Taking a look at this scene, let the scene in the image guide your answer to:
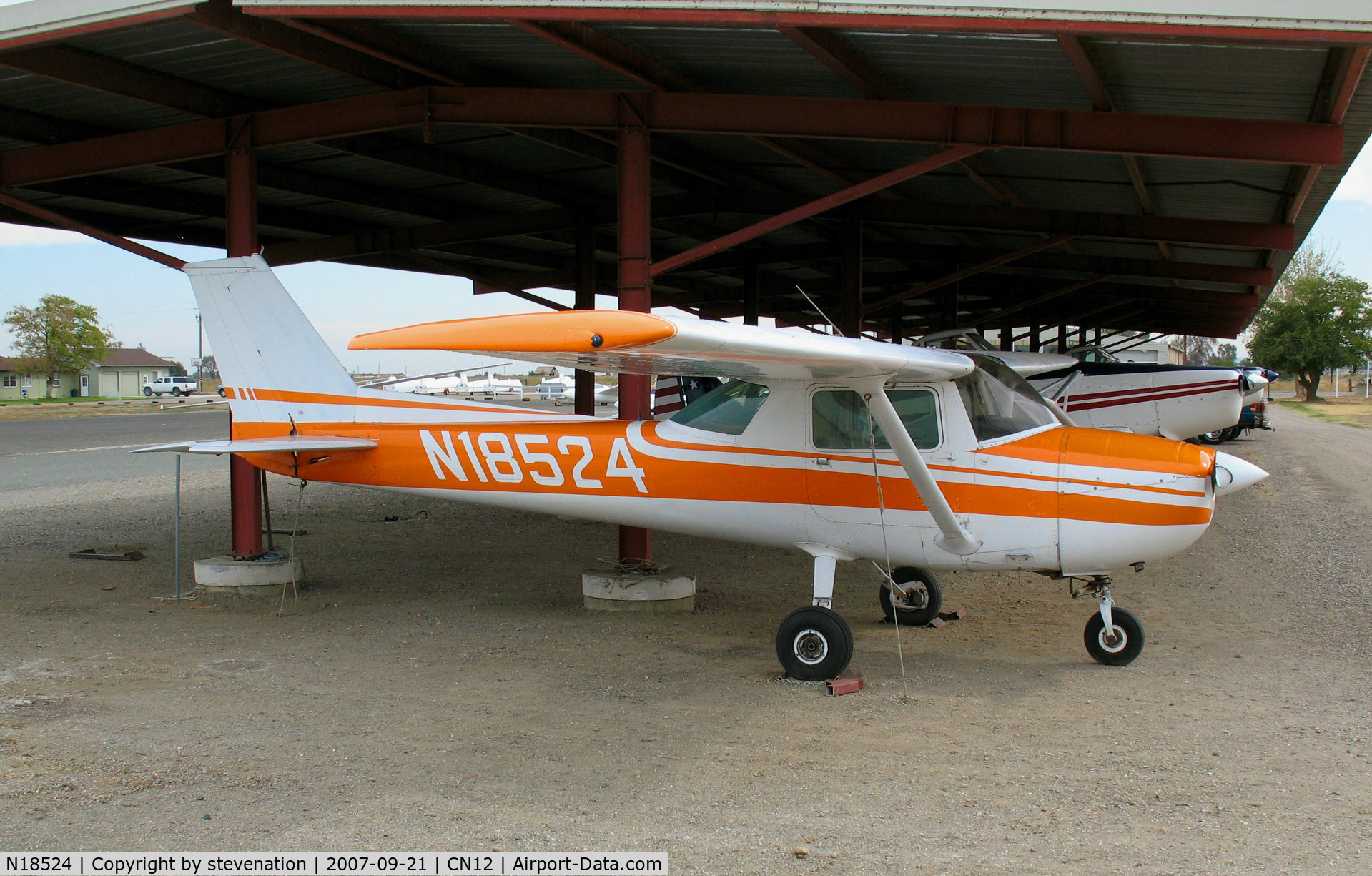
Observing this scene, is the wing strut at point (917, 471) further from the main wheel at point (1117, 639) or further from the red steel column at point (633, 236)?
the red steel column at point (633, 236)

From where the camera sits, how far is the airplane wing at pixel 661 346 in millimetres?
4281

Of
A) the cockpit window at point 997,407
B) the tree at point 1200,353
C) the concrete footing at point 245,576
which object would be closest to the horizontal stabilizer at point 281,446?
the concrete footing at point 245,576

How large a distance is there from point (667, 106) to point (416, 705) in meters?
5.04

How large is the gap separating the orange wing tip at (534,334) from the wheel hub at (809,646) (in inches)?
106

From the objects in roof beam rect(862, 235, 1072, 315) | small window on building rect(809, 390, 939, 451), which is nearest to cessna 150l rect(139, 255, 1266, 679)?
small window on building rect(809, 390, 939, 451)

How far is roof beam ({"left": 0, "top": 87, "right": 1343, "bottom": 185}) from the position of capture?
7.32m

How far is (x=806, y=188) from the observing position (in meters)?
12.9

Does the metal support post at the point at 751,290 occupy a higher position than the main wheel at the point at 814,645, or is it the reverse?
the metal support post at the point at 751,290

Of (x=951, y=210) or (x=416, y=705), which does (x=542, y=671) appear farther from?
(x=951, y=210)

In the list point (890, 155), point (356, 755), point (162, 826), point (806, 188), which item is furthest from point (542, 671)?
point (806, 188)

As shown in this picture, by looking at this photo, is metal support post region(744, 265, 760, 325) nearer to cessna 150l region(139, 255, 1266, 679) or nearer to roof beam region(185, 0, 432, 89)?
roof beam region(185, 0, 432, 89)

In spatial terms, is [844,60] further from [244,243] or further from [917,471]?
[244,243]

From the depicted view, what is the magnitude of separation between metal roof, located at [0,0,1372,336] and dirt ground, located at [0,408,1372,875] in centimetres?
372

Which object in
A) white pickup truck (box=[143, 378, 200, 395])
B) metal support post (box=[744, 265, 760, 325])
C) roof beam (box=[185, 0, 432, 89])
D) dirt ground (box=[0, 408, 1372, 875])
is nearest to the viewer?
dirt ground (box=[0, 408, 1372, 875])
